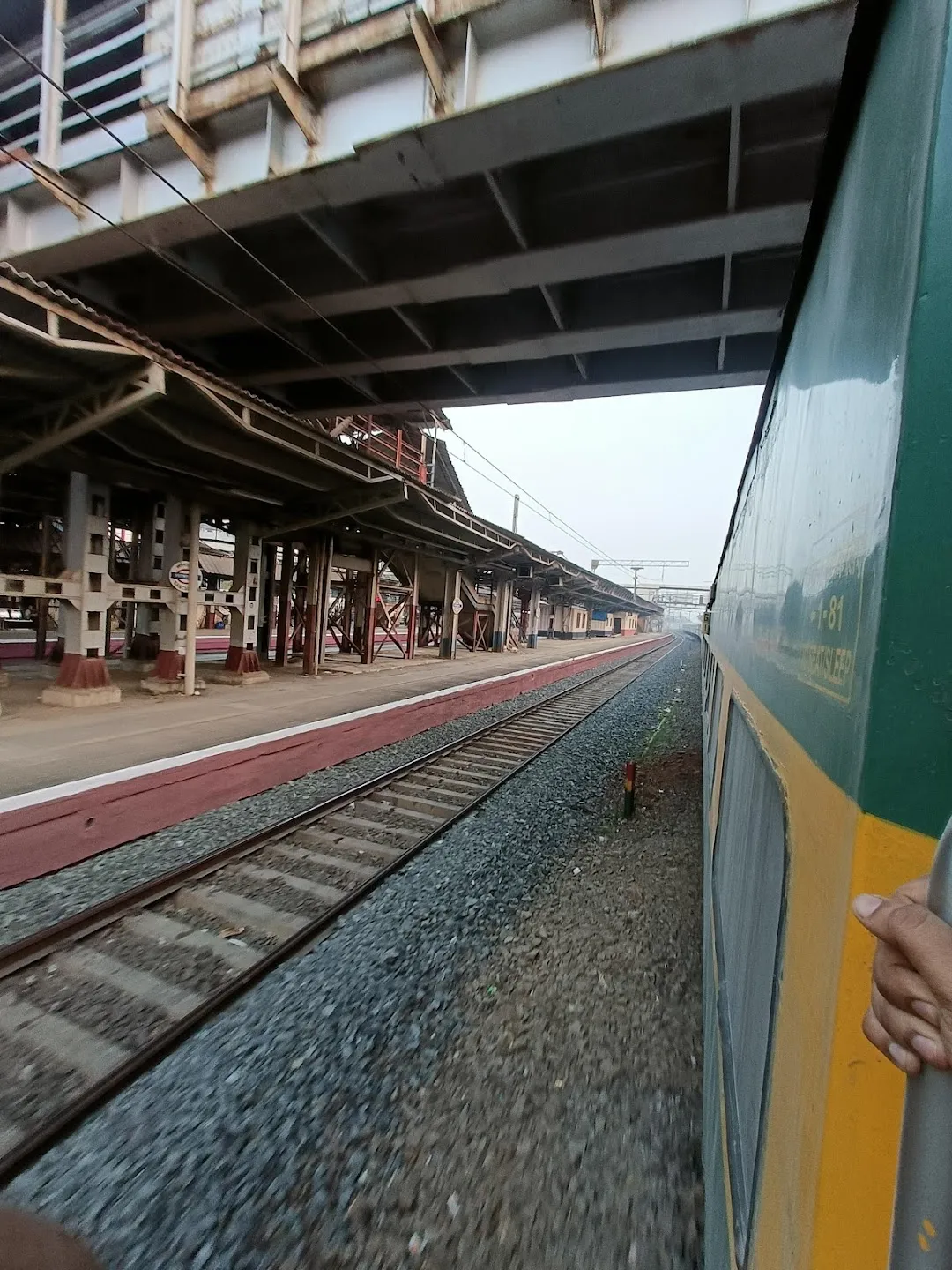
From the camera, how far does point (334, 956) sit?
350cm

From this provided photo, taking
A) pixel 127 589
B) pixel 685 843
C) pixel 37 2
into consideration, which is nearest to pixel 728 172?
pixel 685 843

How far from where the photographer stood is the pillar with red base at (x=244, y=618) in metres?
11.5

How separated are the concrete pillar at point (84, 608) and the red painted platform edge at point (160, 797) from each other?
3896mm

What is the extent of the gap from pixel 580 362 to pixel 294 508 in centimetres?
680

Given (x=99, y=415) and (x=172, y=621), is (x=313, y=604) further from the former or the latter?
(x=99, y=415)

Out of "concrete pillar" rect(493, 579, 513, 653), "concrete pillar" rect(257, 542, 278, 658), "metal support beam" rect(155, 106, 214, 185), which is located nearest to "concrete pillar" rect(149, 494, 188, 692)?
"concrete pillar" rect(257, 542, 278, 658)

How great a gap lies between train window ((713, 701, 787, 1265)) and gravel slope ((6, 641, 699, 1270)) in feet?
3.35

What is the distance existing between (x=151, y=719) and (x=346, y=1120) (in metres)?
6.74

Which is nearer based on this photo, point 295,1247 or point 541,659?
point 295,1247

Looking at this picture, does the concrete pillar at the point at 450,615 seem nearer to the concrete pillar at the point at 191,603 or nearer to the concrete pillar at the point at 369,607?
the concrete pillar at the point at 369,607

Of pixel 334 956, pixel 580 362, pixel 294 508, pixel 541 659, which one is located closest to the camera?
pixel 334 956

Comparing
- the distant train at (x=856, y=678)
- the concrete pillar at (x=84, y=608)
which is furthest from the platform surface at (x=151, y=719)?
the distant train at (x=856, y=678)

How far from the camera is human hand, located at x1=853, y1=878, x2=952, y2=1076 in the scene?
498 mm

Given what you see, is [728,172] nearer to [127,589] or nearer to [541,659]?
[127,589]
